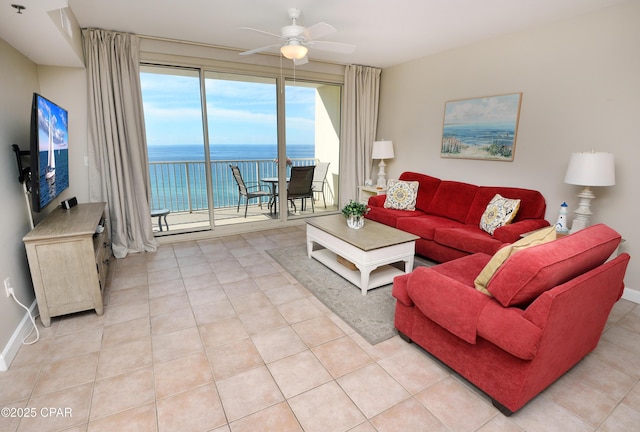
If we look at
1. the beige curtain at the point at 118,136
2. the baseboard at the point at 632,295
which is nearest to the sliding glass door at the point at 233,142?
the beige curtain at the point at 118,136

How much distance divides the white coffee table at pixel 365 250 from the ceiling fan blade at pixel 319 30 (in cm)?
179

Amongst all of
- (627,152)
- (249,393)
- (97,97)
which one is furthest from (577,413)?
(97,97)

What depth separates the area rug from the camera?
2.35m

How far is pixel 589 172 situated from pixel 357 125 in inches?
130

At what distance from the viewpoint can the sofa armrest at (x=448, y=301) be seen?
1601 mm

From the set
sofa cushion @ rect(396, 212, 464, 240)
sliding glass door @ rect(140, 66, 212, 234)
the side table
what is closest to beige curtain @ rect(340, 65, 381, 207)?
the side table

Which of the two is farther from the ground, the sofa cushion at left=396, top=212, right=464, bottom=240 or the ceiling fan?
the ceiling fan

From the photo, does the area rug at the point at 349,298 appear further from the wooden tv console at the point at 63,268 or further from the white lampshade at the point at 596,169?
the white lampshade at the point at 596,169

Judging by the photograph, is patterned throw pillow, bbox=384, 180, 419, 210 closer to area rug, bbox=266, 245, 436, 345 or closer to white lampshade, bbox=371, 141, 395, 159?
white lampshade, bbox=371, 141, 395, 159

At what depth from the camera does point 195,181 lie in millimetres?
5469

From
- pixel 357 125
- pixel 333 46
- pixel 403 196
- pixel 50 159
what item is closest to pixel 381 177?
pixel 357 125

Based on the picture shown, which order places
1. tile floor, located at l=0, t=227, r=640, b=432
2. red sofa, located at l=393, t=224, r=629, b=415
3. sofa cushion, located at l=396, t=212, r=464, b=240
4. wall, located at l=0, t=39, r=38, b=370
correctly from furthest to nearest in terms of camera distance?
sofa cushion, located at l=396, t=212, r=464, b=240, wall, located at l=0, t=39, r=38, b=370, tile floor, located at l=0, t=227, r=640, b=432, red sofa, located at l=393, t=224, r=629, b=415

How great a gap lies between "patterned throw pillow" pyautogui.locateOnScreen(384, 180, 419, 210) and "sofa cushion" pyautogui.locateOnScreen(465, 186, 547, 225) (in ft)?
2.49

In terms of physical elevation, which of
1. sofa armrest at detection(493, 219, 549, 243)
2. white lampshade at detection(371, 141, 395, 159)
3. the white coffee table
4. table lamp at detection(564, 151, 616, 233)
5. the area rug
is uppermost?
white lampshade at detection(371, 141, 395, 159)
